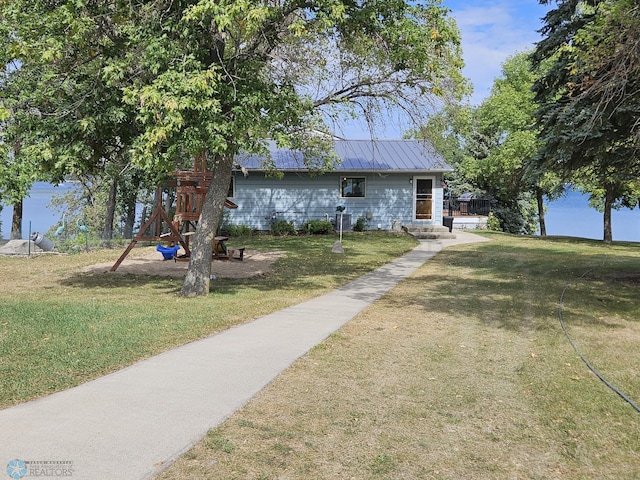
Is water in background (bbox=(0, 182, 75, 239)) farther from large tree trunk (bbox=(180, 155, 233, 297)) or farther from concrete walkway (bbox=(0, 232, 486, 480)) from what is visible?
concrete walkway (bbox=(0, 232, 486, 480))

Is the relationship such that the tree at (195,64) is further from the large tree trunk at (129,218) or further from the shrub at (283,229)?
the large tree trunk at (129,218)

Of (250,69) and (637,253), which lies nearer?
(250,69)

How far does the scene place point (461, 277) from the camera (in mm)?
13516

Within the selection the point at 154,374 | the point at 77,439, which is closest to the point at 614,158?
the point at 154,374

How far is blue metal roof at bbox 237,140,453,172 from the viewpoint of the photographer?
2572 cm

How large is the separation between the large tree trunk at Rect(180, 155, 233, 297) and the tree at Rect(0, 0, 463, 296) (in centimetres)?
2

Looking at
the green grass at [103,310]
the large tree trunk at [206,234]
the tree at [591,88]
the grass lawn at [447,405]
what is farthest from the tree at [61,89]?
the tree at [591,88]

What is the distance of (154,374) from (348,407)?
2.08 meters

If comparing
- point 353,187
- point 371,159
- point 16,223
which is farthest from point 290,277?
point 371,159

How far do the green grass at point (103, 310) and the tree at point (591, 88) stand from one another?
574 centimetres

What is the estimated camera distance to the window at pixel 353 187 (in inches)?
1054

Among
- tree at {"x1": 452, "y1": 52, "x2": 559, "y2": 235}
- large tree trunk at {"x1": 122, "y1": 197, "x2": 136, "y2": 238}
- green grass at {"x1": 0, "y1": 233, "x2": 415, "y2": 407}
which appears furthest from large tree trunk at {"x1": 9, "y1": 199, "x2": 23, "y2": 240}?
tree at {"x1": 452, "y1": 52, "x2": 559, "y2": 235}

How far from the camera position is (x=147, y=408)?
470cm

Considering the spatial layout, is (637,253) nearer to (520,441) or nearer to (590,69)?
(590,69)
